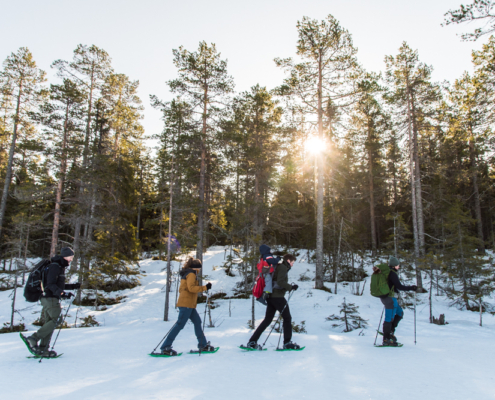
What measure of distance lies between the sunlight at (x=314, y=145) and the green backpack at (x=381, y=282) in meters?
11.4

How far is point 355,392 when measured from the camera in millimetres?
3820

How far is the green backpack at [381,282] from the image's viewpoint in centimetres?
672

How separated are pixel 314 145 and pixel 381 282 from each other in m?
12.3

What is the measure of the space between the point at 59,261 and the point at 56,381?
2.33 metres

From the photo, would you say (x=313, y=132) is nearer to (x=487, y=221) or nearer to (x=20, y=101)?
(x=20, y=101)

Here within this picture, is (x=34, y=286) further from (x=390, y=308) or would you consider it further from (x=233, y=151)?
(x=233, y=151)

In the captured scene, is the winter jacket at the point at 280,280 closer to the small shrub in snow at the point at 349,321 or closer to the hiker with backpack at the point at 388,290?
the hiker with backpack at the point at 388,290

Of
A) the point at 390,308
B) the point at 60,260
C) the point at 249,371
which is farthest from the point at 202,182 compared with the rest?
the point at 249,371

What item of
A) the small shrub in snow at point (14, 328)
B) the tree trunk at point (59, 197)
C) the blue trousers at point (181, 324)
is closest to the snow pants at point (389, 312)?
the blue trousers at point (181, 324)

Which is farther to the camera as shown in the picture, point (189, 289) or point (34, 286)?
point (189, 289)

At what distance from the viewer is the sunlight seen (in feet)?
57.1

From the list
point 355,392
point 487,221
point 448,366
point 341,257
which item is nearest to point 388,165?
point 341,257

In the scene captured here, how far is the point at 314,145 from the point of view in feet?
58.6

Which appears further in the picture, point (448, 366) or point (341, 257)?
point (341, 257)
